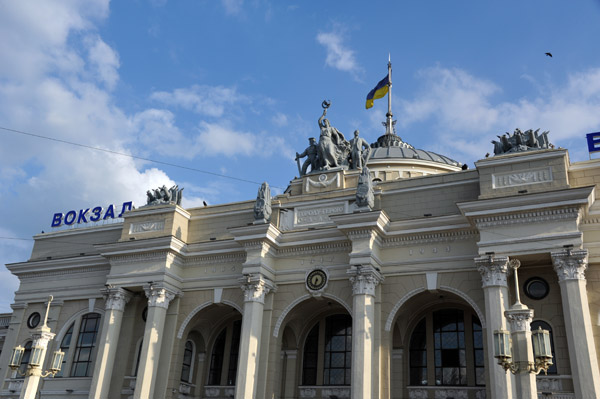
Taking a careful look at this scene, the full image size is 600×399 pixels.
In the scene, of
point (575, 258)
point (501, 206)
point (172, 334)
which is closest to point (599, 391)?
point (575, 258)

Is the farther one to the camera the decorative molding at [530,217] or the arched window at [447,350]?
the arched window at [447,350]

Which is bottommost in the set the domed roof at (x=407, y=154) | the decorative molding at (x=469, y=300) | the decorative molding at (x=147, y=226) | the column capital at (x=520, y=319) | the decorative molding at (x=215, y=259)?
the column capital at (x=520, y=319)

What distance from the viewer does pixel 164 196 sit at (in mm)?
31188

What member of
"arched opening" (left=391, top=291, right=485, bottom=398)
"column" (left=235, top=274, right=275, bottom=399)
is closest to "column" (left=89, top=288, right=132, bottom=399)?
"column" (left=235, top=274, right=275, bottom=399)

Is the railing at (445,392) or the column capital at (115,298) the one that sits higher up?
the column capital at (115,298)

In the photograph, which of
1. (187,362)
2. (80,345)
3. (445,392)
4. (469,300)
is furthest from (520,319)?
(80,345)

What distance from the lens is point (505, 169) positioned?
23.3 metres

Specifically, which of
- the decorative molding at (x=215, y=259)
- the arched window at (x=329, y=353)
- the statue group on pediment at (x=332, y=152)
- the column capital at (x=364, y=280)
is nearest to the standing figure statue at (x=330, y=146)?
the statue group on pediment at (x=332, y=152)

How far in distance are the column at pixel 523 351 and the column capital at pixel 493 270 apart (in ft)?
24.4

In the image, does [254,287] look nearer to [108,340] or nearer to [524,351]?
[108,340]

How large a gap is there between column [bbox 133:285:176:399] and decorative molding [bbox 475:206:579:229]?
14774mm

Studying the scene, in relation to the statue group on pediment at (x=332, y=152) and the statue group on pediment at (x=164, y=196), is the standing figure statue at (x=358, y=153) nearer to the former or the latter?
the statue group on pediment at (x=332, y=152)

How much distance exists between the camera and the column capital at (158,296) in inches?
1085

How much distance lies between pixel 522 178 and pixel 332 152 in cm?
936
